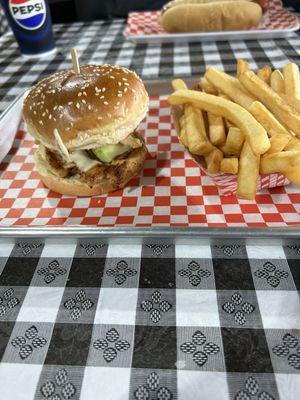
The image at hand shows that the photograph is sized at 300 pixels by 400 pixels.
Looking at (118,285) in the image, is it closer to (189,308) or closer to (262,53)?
(189,308)

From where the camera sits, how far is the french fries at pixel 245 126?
1.31 m

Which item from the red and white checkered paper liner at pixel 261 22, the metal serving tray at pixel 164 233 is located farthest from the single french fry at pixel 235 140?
the red and white checkered paper liner at pixel 261 22

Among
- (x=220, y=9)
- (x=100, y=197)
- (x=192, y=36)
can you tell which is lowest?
(x=100, y=197)

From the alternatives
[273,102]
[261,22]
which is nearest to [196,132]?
[273,102]

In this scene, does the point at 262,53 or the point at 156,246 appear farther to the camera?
the point at 262,53

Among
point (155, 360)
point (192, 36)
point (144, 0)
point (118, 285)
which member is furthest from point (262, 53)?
point (155, 360)

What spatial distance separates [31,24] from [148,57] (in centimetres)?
88

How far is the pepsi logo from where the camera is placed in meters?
2.44

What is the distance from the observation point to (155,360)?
0.94 m

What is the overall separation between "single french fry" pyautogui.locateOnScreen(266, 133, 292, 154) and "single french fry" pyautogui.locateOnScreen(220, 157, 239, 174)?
135 mm

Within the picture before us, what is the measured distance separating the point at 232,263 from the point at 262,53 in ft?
6.85

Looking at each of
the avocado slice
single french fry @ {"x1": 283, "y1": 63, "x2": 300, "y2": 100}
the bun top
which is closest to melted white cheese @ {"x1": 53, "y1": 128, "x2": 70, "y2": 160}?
the bun top

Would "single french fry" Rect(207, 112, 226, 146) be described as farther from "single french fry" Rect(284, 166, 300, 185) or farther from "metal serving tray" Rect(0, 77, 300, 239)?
"metal serving tray" Rect(0, 77, 300, 239)

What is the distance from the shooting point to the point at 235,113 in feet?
4.60
